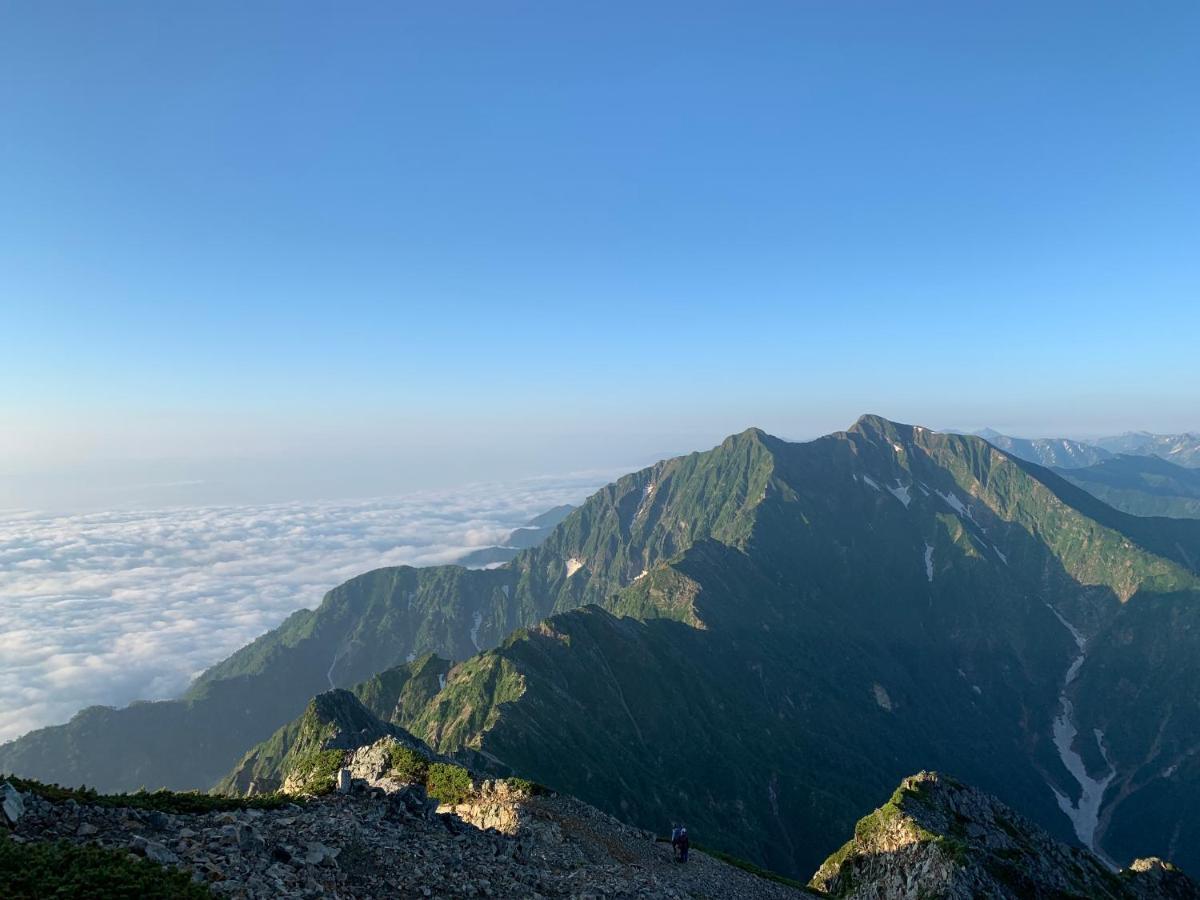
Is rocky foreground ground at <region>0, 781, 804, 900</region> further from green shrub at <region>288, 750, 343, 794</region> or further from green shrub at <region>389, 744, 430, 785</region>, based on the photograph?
green shrub at <region>288, 750, 343, 794</region>

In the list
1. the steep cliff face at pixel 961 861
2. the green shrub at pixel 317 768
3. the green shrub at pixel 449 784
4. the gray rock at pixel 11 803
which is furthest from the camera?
the steep cliff face at pixel 961 861

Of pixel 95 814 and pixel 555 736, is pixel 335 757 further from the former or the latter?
pixel 555 736

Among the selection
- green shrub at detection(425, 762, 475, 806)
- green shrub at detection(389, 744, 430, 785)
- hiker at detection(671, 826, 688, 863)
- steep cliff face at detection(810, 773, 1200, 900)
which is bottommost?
steep cliff face at detection(810, 773, 1200, 900)

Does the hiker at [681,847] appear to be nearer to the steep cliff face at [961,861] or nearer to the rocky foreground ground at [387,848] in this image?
the rocky foreground ground at [387,848]

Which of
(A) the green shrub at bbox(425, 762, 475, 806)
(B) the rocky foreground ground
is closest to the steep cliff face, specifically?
(B) the rocky foreground ground

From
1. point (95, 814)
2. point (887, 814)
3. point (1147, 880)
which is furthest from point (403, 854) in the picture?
point (1147, 880)

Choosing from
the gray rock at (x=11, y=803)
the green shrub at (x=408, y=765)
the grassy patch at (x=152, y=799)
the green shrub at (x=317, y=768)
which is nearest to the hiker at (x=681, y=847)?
the green shrub at (x=408, y=765)

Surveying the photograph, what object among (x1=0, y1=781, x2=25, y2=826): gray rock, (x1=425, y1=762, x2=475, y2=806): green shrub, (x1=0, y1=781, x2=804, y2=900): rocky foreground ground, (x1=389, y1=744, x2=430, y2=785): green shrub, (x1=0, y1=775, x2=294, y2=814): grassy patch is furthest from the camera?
(x1=389, y1=744, x2=430, y2=785): green shrub

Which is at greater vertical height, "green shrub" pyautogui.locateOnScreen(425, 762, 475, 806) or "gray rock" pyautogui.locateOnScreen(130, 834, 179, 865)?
"gray rock" pyautogui.locateOnScreen(130, 834, 179, 865)

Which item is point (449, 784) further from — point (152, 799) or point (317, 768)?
point (152, 799)
